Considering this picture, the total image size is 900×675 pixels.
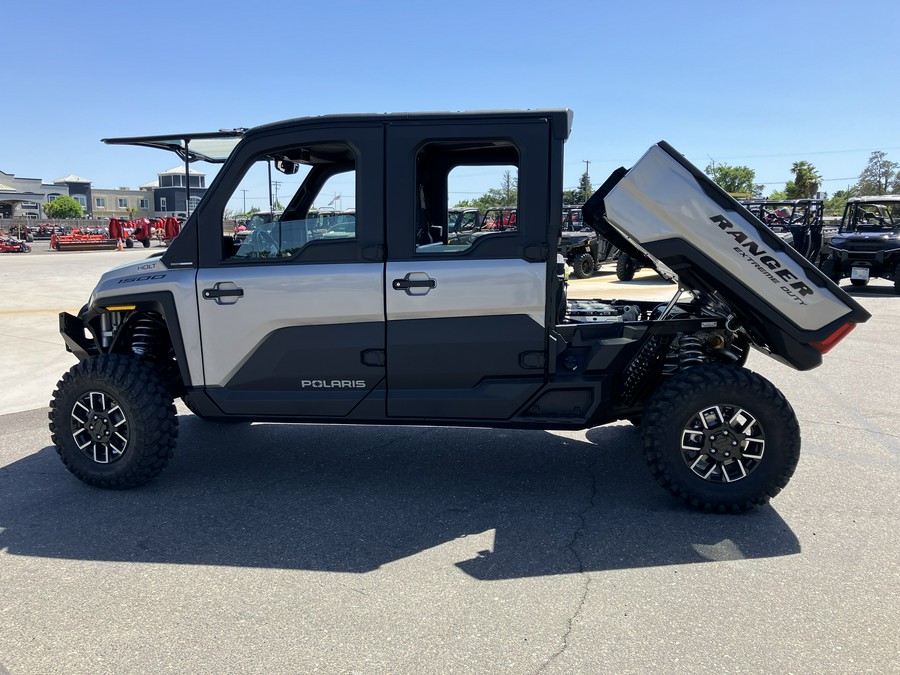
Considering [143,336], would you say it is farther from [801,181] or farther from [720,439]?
[801,181]

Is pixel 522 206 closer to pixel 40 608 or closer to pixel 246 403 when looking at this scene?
pixel 246 403

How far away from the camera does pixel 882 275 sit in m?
16.5

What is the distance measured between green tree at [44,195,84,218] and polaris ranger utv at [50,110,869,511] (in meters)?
110

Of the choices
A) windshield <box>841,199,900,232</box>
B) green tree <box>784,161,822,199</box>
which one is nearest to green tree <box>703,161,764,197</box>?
green tree <box>784,161,822,199</box>

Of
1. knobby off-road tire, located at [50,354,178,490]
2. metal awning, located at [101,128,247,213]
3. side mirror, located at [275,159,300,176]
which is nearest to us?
knobby off-road tire, located at [50,354,178,490]

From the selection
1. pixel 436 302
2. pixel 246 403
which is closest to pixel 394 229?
pixel 436 302

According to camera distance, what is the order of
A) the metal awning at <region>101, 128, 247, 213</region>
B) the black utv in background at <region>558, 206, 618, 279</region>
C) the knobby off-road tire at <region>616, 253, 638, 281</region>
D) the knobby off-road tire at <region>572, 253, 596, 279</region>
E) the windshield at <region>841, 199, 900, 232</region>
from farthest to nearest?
1. the knobby off-road tire at <region>572, 253, 596, 279</region>
2. the black utv in background at <region>558, 206, 618, 279</region>
3. the knobby off-road tire at <region>616, 253, 638, 281</region>
4. the windshield at <region>841, 199, 900, 232</region>
5. the metal awning at <region>101, 128, 247, 213</region>

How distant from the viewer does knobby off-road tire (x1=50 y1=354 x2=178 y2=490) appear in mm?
4363

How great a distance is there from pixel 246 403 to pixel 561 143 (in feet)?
7.94

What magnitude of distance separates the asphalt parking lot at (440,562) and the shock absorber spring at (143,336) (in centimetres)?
85

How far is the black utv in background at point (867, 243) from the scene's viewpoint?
16141 mm

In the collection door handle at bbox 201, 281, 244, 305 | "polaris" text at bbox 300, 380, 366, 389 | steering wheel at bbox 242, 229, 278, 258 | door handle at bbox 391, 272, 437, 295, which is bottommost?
"polaris" text at bbox 300, 380, 366, 389

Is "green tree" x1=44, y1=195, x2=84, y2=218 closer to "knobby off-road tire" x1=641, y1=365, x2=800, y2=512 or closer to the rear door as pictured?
the rear door

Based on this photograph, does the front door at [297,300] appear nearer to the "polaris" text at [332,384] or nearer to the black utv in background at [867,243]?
the "polaris" text at [332,384]
